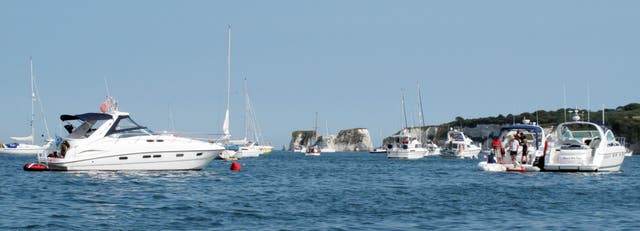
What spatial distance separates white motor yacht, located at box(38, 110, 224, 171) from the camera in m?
44.4

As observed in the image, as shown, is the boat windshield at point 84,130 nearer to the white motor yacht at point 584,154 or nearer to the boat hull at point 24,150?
the white motor yacht at point 584,154

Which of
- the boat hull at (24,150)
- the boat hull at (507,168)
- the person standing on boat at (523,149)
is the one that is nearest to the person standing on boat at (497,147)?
the boat hull at (507,168)

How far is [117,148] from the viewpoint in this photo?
1758 inches

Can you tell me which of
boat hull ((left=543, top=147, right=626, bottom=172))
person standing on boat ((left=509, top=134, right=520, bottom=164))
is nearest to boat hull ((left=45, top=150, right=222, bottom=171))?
person standing on boat ((left=509, top=134, right=520, bottom=164))

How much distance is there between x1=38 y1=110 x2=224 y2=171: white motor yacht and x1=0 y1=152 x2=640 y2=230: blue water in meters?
4.68

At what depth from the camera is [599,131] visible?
149ft

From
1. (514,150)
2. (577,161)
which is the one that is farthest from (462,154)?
(577,161)

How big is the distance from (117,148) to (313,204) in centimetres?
2048

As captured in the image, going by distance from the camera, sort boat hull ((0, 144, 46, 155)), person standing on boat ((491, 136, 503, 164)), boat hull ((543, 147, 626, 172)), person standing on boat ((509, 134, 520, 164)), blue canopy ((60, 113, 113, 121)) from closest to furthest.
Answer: boat hull ((543, 147, 626, 172)), blue canopy ((60, 113, 113, 121)), person standing on boat ((509, 134, 520, 164)), person standing on boat ((491, 136, 503, 164)), boat hull ((0, 144, 46, 155))

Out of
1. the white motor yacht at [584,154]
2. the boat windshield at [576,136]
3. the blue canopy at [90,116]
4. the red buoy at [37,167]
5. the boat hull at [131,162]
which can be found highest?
the blue canopy at [90,116]

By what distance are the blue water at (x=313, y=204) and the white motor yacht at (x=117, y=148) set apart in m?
4.68

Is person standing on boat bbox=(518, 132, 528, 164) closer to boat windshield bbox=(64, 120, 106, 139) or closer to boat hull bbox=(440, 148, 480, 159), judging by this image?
boat windshield bbox=(64, 120, 106, 139)

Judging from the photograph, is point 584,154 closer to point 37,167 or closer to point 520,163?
point 520,163

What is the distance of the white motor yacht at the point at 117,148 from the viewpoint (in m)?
44.4
